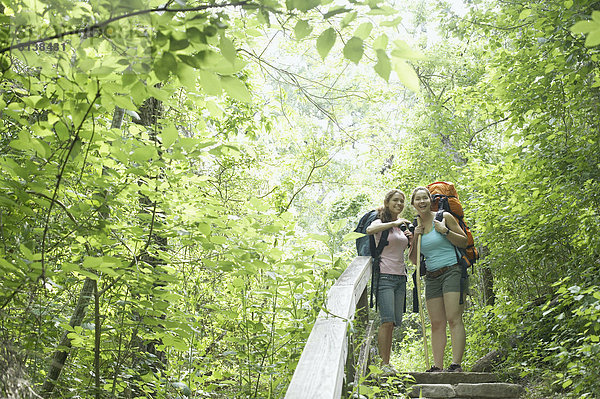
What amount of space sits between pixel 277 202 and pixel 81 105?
701 centimetres

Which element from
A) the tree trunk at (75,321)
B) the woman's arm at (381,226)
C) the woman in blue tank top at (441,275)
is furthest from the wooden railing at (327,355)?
the woman in blue tank top at (441,275)

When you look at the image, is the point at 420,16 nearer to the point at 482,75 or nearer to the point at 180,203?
the point at 482,75

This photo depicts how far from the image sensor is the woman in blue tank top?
472 cm

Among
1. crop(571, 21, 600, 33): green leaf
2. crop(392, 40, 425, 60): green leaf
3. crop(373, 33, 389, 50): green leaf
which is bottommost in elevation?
Answer: crop(571, 21, 600, 33): green leaf

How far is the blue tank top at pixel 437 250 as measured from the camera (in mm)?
4820

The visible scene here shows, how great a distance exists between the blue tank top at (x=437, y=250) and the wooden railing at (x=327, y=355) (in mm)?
1887

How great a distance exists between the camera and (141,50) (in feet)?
4.41

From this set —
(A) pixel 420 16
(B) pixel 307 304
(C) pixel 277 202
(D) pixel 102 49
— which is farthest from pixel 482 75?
(D) pixel 102 49

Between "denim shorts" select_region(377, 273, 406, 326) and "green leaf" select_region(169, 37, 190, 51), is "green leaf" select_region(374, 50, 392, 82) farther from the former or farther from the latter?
"denim shorts" select_region(377, 273, 406, 326)

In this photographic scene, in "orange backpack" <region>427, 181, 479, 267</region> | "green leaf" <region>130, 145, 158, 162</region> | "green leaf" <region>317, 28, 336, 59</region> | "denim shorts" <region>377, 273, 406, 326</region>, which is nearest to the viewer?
"green leaf" <region>317, 28, 336, 59</region>

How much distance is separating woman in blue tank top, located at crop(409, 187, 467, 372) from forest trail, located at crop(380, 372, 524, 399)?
0.16 m

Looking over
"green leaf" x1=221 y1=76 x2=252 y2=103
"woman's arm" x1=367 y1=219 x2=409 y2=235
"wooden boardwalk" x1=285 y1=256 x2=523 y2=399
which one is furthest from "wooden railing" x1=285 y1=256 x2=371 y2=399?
"woman's arm" x1=367 y1=219 x2=409 y2=235

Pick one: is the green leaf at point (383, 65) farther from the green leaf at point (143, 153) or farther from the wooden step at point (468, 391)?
the wooden step at point (468, 391)

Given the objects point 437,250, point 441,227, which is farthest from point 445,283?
point 441,227
